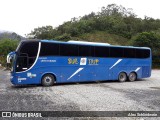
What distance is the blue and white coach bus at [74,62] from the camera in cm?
1692

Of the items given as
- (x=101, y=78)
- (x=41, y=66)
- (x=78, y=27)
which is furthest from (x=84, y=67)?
(x=78, y=27)

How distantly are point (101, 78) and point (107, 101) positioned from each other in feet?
30.4

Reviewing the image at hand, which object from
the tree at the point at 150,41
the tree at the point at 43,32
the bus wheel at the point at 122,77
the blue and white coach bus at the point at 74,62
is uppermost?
the tree at the point at 43,32

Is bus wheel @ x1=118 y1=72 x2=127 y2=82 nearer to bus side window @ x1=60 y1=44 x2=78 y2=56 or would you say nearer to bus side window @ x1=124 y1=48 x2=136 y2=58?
bus side window @ x1=124 y1=48 x2=136 y2=58

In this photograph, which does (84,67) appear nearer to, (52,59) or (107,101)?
(52,59)

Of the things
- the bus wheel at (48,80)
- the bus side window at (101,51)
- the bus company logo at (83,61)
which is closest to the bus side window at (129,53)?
the bus side window at (101,51)

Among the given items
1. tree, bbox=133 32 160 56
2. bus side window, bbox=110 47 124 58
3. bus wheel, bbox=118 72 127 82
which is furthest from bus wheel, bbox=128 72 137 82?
tree, bbox=133 32 160 56

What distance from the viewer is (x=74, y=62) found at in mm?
18891

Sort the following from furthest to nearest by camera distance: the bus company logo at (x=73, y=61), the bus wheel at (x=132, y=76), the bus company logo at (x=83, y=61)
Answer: the bus wheel at (x=132, y=76) < the bus company logo at (x=83, y=61) < the bus company logo at (x=73, y=61)

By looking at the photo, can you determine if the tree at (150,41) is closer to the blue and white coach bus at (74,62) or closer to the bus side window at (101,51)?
the blue and white coach bus at (74,62)

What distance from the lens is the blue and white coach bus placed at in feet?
55.5

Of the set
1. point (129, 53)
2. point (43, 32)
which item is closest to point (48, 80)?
point (129, 53)

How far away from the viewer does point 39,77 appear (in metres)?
17.5

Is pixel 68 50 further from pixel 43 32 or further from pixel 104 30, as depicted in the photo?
pixel 43 32
